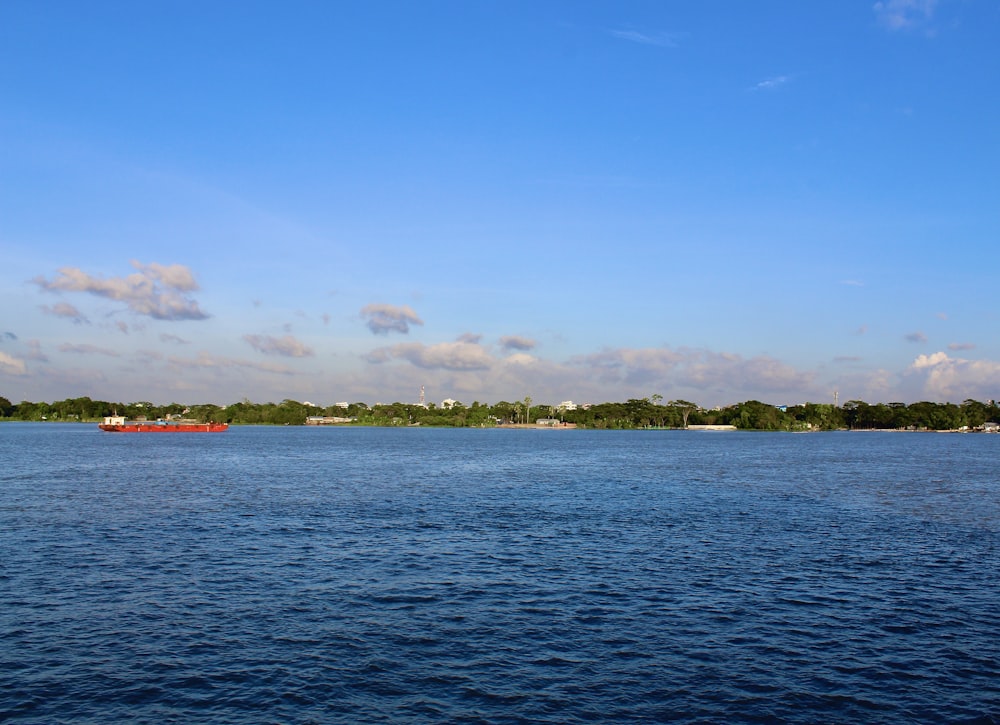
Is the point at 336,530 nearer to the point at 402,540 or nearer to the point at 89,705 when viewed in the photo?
the point at 402,540

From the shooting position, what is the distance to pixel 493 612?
33656mm

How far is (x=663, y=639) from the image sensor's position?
98.4 ft

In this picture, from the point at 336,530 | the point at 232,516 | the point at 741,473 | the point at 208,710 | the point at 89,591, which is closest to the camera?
the point at 208,710

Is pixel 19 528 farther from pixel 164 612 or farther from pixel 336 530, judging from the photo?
pixel 164 612

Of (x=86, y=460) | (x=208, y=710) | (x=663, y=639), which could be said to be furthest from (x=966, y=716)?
(x=86, y=460)

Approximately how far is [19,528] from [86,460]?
8802cm

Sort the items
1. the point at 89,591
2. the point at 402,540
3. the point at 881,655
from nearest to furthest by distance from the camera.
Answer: the point at 881,655
the point at 89,591
the point at 402,540

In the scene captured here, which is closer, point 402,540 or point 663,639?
point 663,639

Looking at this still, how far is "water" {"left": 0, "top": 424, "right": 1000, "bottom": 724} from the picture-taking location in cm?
2395

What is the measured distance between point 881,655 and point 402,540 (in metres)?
31.7

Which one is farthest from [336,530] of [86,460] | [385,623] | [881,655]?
[86,460]

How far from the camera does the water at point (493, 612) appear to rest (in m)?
24.0

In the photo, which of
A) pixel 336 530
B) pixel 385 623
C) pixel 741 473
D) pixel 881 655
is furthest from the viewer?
pixel 741 473

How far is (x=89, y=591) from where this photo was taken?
36406 millimetres
